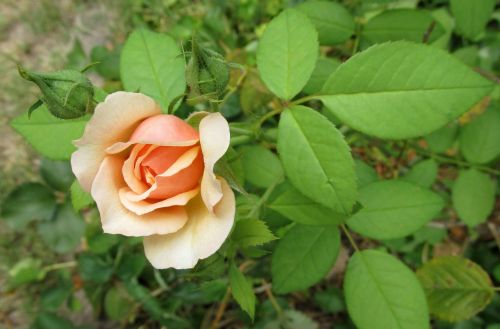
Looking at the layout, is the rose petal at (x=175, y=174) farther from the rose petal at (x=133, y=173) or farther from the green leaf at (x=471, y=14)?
the green leaf at (x=471, y=14)

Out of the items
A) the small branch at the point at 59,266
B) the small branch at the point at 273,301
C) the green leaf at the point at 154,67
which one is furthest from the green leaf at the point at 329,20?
the small branch at the point at 59,266

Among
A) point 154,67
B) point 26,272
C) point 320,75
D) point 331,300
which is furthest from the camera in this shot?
point 26,272

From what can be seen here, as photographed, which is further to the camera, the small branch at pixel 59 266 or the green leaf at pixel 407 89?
the small branch at pixel 59 266

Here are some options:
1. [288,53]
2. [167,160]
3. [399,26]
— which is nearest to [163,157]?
[167,160]

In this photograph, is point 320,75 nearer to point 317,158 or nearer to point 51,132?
point 317,158

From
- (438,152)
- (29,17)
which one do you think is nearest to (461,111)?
(438,152)

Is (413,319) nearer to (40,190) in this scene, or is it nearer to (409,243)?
(409,243)

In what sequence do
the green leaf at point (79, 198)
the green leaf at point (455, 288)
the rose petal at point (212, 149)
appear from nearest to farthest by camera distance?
the rose petal at point (212, 149)
the green leaf at point (79, 198)
the green leaf at point (455, 288)
